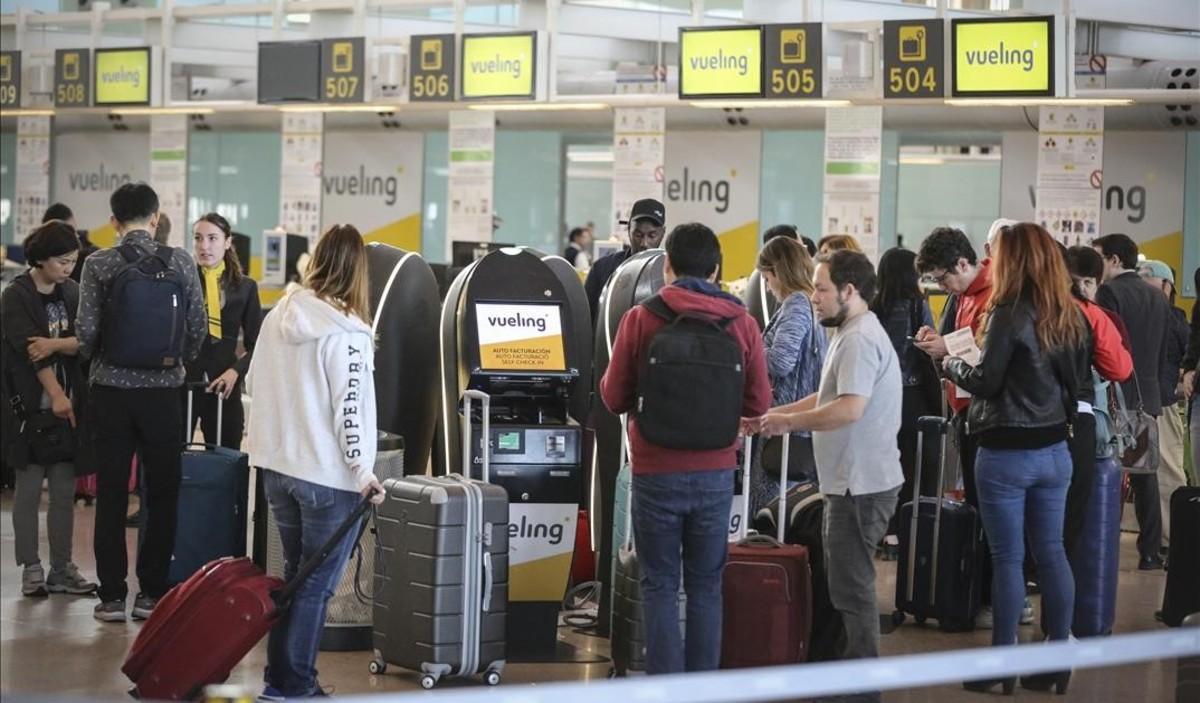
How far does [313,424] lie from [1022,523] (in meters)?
2.15

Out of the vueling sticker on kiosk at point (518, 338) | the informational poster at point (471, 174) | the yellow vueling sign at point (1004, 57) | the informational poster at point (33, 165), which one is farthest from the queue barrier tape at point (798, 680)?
the informational poster at point (33, 165)

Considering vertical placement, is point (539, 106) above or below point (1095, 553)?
above

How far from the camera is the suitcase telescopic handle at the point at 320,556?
451 cm

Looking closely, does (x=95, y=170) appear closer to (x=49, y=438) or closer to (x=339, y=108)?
(x=339, y=108)

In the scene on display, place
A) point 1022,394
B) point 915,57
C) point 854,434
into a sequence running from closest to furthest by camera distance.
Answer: point 854,434 → point 1022,394 → point 915,57

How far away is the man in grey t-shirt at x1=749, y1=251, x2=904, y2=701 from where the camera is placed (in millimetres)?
4695

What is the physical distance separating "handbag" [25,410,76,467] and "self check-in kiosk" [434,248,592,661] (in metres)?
1.61

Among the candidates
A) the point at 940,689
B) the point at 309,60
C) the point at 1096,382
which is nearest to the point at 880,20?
the point at 309,60

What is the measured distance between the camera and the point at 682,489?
449 cm

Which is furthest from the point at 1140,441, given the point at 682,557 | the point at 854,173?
the point at 854,173

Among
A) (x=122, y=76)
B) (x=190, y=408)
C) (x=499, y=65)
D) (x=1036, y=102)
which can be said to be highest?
(x=122, y=76)

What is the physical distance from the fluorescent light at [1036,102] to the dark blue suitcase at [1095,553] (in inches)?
194

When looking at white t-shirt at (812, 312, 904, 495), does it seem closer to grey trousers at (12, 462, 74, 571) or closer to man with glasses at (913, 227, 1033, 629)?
man with glasses at (913, 227, 1033, 629)

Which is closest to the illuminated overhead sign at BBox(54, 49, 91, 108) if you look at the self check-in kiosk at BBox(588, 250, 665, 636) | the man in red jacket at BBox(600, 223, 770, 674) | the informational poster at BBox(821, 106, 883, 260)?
the informational poster at BBox(821, 106, 883, 260)
